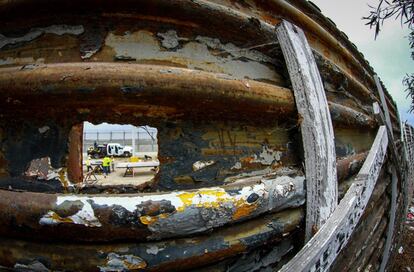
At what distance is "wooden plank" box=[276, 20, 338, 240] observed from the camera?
4.01ft

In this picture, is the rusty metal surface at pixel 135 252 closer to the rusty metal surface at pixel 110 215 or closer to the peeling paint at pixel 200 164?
the rusty metal surface at pixel 110 215

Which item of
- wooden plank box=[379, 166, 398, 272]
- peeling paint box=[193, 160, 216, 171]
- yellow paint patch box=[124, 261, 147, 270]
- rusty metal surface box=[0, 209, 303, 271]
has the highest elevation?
peeling paint box=[193, 160, 216, 171]

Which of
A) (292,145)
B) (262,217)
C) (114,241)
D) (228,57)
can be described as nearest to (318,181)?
(292,145)

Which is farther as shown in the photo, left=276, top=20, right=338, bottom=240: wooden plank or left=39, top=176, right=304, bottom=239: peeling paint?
left=276, top=20, right=338, bottom=240: wooden plank

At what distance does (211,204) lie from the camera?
944 mm

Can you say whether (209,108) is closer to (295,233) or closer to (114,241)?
(114,241)

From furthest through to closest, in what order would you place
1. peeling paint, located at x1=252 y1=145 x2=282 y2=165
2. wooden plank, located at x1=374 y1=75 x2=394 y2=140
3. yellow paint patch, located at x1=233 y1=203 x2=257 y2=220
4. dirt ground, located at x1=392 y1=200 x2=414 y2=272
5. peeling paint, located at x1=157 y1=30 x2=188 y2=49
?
dirt ground, located at x1=392 y1=200 x2=414 y2=272
wooden plank, located at x1=374 y1=75 x2=394 y2=140
peeling paint, located at x1=252 y1=145 x2=282 y2=165
peeling paint, located at x1=157 y1=30 x2=188 y2=49
yellow paint patch, located at x1=233 y1=203 x2=257 y2=220

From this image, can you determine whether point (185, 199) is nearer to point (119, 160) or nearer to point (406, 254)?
point (406, 254)

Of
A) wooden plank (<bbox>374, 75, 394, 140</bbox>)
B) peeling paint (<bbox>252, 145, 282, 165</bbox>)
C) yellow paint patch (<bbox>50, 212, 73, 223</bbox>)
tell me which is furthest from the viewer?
wooden plank (<bbox>374, 75, 394, 140</bbox>)

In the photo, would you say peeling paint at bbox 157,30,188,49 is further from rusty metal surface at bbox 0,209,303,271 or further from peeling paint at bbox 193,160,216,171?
rusty metal surface at bbox 0,209,303,271

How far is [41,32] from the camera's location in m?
1.06

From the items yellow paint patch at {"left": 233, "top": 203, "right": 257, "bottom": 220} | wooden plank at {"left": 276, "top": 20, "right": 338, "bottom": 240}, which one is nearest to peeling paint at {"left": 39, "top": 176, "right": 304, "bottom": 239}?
yellow paint patch at {"left": 233, "top": 203, "right": 257, "bottom": 220}

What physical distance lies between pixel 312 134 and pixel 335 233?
43 centimetres

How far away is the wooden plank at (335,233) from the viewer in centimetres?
93
